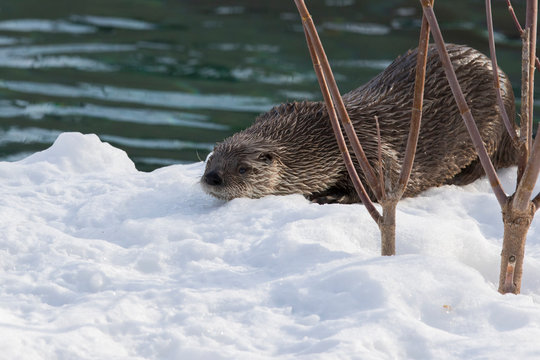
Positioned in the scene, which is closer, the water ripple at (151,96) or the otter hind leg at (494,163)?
the otter hind leg at (494,163)

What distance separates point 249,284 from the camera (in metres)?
3.47

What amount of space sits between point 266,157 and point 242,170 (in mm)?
200

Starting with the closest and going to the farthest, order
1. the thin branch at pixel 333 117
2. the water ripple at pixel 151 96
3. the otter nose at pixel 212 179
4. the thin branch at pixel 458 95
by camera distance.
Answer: the thin branch at pixel 458 95, the thin branch at pixel 333 117, the otter nose at pixel 212 179, the water ripple at pixel 151 96

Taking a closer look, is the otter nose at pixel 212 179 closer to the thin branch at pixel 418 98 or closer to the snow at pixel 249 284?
the snow at pixel 249 284

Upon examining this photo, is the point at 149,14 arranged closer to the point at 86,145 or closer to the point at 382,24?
the point at 382,24

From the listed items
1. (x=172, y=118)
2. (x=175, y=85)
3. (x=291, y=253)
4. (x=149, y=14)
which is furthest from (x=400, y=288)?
(x=149, y=14)

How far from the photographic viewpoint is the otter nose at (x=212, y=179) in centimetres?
478

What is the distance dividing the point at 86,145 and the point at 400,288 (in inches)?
119

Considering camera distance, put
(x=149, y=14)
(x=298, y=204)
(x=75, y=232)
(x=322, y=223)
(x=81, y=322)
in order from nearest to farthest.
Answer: (x=81, y=322)
(x=322, y=223)
(x=75, y=232)
(x=298, y=204)
(x=149, y=14)

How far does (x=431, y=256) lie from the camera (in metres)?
3.49

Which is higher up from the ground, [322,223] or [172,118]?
[322,223]

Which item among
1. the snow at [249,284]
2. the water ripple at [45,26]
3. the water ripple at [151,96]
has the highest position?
the snow at [249,284]

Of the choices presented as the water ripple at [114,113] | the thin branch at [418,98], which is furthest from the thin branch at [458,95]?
the water ripple at [114,113]

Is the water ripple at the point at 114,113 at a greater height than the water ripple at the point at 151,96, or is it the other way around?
the water ripple at the point at 151,96
